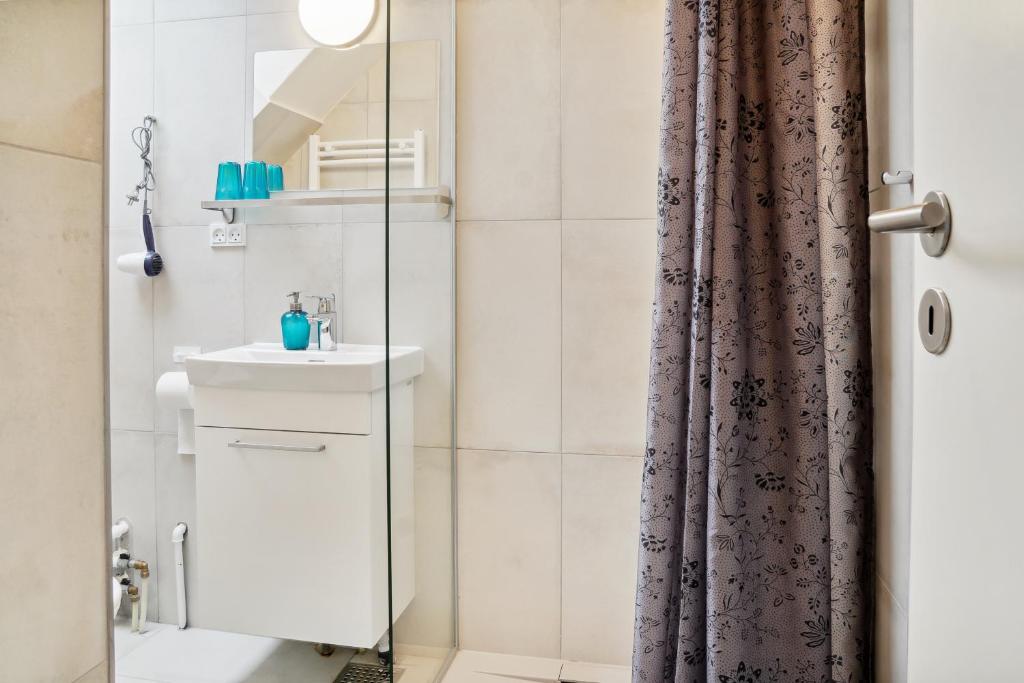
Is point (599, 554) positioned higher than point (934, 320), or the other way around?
point (934, 320)

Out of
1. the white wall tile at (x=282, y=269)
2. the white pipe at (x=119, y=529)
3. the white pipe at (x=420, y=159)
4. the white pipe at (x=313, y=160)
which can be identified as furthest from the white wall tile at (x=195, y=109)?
the white pipe at (x=420, y=159)

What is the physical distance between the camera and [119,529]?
702 millimetres

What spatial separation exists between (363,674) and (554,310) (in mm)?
983

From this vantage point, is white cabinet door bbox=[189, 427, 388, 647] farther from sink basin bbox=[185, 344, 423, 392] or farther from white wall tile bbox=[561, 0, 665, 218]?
white wall tile bbox=[561, 0, 665, 218]

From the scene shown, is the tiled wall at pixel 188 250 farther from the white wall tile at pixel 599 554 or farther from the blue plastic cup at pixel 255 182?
the white wall tile at pixel 599 554

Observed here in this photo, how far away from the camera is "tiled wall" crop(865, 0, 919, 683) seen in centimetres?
104

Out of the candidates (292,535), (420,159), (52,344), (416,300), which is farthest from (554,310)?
(52,344)

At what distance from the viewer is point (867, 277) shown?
1.19m

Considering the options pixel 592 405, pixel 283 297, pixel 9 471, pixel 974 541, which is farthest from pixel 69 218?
pixel 592 405

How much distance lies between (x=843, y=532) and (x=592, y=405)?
0.76 metres

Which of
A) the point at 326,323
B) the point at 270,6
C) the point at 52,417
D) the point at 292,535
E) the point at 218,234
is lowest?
the point at 292,535

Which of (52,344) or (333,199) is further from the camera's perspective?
(333,199)

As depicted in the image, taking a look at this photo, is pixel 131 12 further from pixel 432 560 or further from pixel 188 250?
pixel 432 560

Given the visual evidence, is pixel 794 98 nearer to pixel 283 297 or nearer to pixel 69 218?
pixel 283 297
